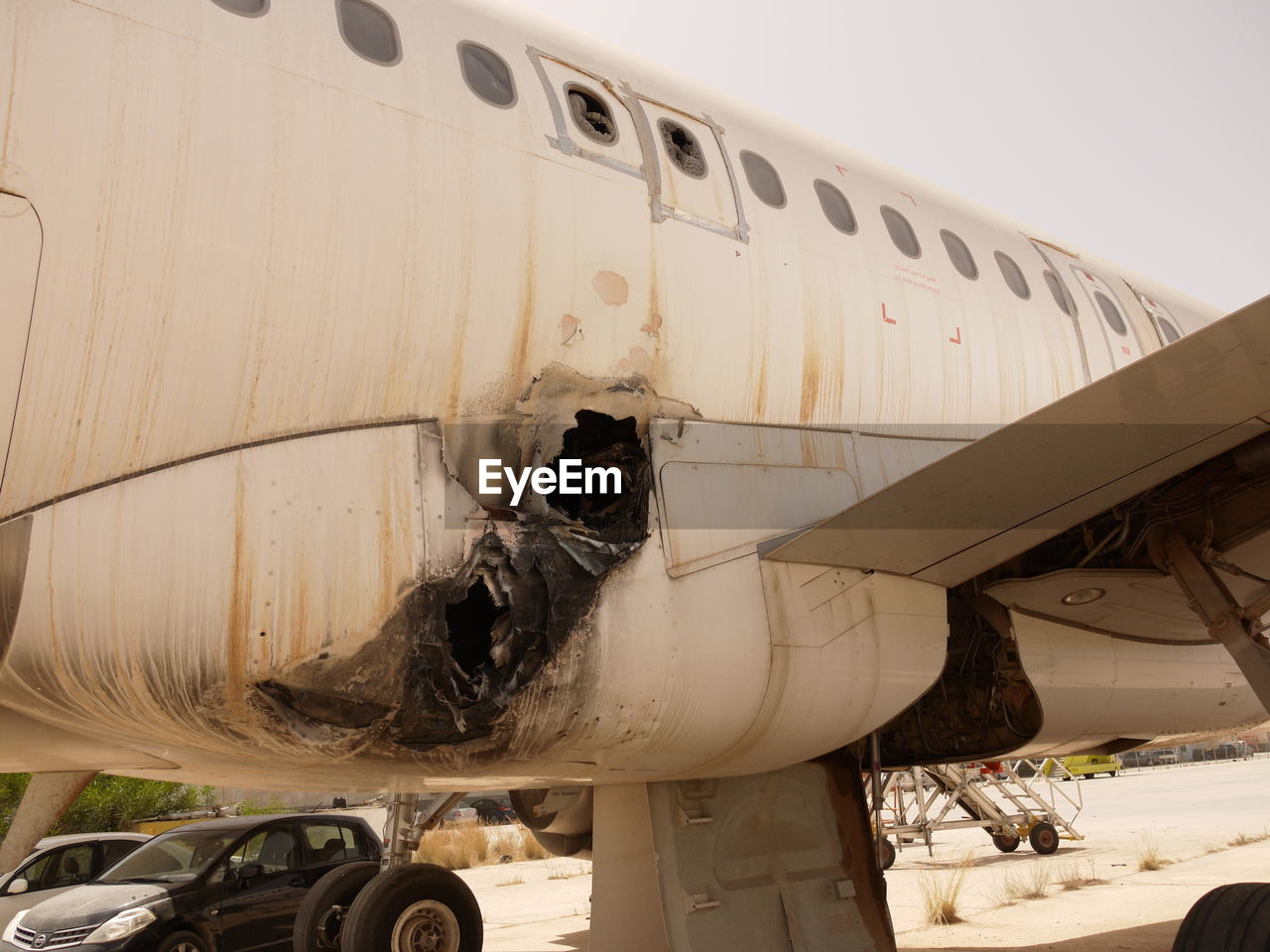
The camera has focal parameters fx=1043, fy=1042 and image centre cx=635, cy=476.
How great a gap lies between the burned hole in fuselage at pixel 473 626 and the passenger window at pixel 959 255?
3.72 metres

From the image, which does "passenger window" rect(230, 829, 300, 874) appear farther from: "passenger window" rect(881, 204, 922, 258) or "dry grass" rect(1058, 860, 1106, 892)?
"dry grass" rect(1058, 860, 1106, 892)

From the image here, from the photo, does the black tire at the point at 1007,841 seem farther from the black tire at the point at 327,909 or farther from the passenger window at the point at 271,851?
the black tire at the point at 327,909

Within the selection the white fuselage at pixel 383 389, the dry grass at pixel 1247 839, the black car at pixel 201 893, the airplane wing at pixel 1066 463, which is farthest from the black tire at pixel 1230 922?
the dry grass at pixel 1247 839

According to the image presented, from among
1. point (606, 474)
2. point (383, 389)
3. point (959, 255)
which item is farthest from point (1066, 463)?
point (383, 389)

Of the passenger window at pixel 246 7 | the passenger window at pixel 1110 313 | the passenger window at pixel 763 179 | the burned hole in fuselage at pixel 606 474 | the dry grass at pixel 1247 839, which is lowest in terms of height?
the dry grass at pixel 1247 839

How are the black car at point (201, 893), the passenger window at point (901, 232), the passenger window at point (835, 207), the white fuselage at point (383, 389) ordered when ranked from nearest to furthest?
the white fuselage at point (383, 389) → the passenger window at point (835, 207) → the passenger window at point (901, 232) → the black car at point (201, 893)

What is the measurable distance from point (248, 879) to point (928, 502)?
7605 millimetres

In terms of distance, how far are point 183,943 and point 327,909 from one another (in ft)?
6.47

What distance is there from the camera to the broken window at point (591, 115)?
459cm

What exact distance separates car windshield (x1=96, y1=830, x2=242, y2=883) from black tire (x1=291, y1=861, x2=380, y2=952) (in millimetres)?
2087


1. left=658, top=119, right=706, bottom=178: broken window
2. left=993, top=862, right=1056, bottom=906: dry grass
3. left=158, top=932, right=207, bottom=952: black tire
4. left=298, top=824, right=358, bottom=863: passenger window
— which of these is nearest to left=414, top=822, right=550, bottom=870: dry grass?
left=993, top=862, right=1056, bottom=906: dry grass

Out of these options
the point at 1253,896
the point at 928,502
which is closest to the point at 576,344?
the point at 928,502

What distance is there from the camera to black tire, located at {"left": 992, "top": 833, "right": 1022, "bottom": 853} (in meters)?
17.0

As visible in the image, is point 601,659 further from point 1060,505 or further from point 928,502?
point 1060,505
